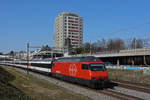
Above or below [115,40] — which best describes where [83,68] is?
below

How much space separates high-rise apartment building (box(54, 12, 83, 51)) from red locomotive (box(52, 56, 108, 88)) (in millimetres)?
138048

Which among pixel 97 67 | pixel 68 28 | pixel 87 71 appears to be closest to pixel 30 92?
pixel 87 71

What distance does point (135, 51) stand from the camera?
2176 inches

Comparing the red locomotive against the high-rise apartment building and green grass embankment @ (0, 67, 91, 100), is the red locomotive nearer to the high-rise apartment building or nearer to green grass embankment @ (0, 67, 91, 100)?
green grass embankment @ (0, 67, 91, 100)

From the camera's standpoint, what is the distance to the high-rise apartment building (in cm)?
16950

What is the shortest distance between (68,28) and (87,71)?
495 ft

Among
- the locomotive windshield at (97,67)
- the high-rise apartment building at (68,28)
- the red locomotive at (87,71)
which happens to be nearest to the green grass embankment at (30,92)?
the red locomotive at (87,71)

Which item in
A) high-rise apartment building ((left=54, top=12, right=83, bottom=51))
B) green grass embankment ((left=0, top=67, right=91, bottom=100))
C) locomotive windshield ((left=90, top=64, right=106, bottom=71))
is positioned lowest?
green grass embankment ((left=0, top=67, right=91, bottom=100))

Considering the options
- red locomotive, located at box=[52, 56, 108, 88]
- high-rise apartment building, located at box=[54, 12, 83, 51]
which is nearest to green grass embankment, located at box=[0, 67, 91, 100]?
red locomotive, located at box=[52, 56, 108, 88]

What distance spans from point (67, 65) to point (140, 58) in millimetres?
33882

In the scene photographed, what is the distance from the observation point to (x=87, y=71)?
842 inches

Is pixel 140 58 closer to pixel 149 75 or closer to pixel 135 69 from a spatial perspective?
pixel 135 69

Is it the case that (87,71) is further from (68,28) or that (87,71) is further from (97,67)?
(68,28)

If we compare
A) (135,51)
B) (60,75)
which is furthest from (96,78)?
(135,51)
